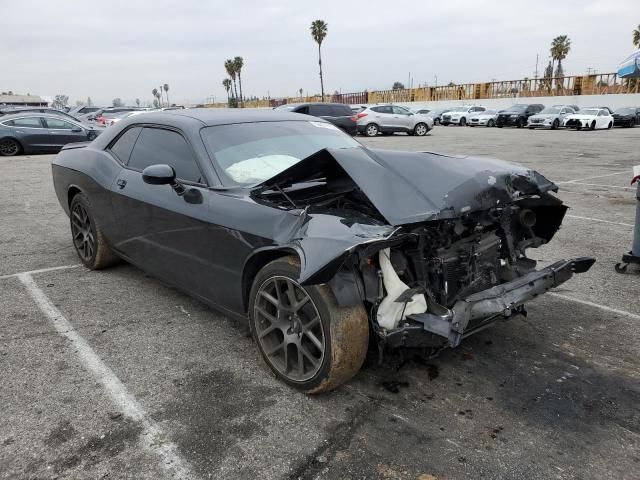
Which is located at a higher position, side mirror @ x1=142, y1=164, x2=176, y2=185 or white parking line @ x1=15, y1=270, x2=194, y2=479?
side mirror @ x1=142, y1=164, x2=176, y2=185

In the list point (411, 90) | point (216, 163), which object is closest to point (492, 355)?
point (216, 163)

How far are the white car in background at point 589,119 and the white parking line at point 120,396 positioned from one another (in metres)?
29.3

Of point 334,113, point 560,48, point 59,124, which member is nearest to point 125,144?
point 59,124

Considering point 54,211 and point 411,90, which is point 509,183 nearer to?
point 54,211

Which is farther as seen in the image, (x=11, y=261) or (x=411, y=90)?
(x=411, y=90)

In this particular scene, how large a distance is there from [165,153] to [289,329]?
73.5 inches

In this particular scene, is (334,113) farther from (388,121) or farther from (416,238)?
(416,238)

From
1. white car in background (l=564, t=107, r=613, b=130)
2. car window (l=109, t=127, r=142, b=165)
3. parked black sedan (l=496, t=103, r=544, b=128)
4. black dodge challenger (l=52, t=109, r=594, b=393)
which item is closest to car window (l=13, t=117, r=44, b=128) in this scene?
car window (l=109, t=127, r=142, b=165)

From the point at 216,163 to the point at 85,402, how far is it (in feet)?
5.47

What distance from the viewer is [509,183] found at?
3.08m

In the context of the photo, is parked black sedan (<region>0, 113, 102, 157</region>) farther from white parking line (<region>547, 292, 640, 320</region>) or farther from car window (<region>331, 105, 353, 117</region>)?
white parking line (<region>547, 292, 640, 320</region>)

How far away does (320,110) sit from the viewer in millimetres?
20219

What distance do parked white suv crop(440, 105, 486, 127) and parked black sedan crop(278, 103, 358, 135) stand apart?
50.6 feet

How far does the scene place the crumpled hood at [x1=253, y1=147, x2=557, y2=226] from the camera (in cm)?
267
